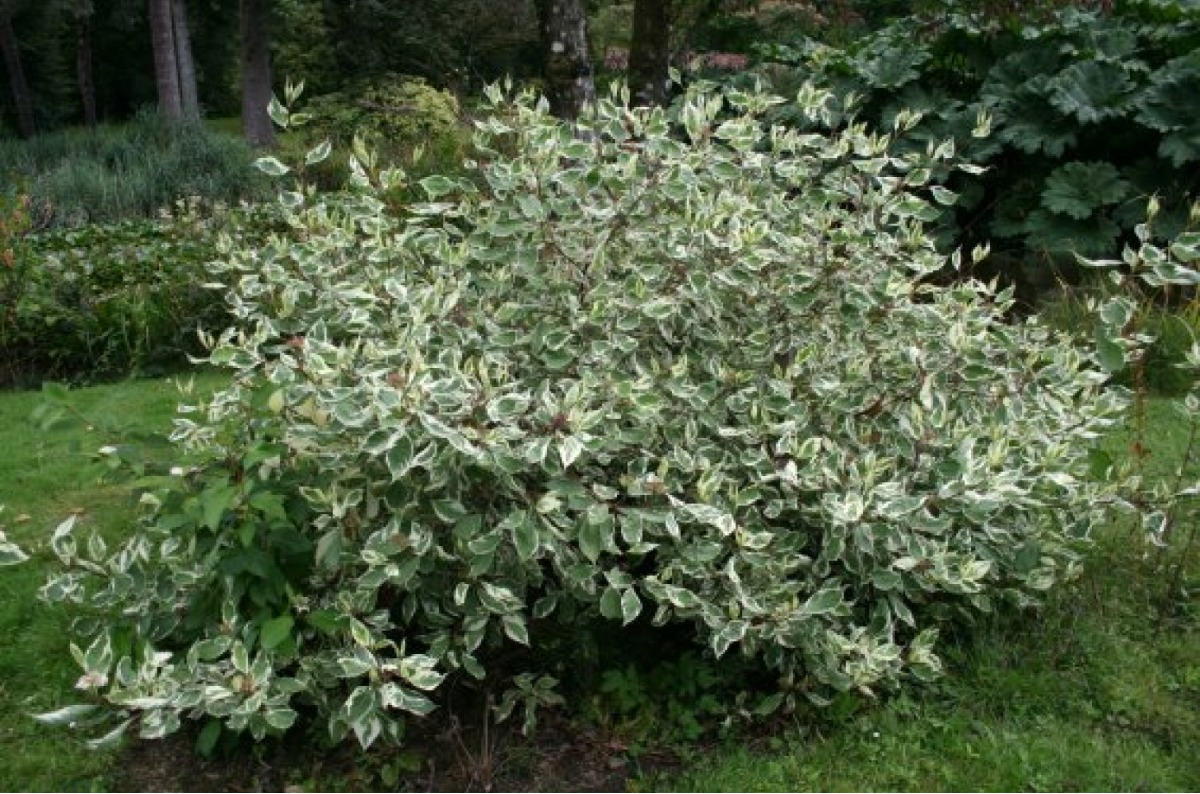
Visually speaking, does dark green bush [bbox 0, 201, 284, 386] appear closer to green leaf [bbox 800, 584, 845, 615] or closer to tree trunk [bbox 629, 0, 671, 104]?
tree trunk [bbox 629, 0, 671, 104]

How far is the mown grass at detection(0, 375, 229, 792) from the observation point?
252 centimetres

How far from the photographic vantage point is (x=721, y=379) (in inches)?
114

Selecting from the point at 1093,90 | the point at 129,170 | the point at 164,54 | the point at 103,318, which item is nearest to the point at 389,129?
the point at 129,170

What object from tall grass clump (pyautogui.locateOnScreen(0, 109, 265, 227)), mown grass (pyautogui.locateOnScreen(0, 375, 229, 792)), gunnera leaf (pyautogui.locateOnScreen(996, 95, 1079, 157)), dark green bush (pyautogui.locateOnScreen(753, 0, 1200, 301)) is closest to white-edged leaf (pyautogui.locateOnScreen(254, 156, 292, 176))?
mown grass (pyautogui.locateOnScreen(0, 375, 229, 792))

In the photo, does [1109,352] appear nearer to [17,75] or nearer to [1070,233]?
[1070,233]

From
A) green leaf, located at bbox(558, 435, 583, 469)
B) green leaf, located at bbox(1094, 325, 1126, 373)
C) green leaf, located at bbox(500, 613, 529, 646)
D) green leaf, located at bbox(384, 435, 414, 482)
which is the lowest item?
green leaf, located at bbox(500, 613, 529, 646)

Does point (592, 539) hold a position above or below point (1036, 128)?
below

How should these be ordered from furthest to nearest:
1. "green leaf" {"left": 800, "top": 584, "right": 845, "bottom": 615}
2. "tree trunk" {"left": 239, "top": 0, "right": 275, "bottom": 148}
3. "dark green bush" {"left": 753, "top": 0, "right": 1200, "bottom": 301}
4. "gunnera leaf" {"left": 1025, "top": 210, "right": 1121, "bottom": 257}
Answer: "tree trunk" {"left": 239, "top": 0, "right": 275, "bottom": 148}, "dark green bush" {"left": 753, "top": 0, "right": 1200, "bottom": 301}, "gunnera leaf" {"left": 1025, "top": 210, "right": 1121, "bottom": 257}, "green leaf" {"left": 800, "top": 584, "right": 845, "bottom": 615}

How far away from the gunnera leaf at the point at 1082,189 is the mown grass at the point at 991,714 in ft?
11.1

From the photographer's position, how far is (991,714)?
273 cm

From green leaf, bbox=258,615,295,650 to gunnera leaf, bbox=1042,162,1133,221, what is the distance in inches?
214

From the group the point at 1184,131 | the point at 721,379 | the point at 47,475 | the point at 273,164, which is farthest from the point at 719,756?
the point at 1184,131

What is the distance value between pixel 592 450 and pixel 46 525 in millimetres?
2427

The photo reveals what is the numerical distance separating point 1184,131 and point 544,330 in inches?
202
